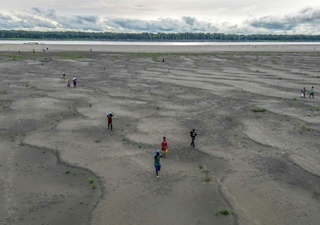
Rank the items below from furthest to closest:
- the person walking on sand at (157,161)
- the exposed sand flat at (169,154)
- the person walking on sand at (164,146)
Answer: the person walking on sand at (164,146) → the person walking on sand at (157,161) → the exposed sand flat at (169,154)

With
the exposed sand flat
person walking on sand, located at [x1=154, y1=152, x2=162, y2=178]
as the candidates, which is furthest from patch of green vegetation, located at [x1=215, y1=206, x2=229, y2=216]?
person walking on sand, located at [x1=154, y1=152, x2=162, y2=178]

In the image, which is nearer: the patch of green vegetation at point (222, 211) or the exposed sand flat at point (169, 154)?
the patch of green vegetation at point (222, 211)

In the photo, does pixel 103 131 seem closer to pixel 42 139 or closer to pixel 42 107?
pixel 42 139

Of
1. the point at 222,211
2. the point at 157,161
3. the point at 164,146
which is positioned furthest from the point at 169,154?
the point at 222,211

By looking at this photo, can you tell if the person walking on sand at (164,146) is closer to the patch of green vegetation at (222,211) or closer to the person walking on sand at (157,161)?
the person walking on sand at (157,161)

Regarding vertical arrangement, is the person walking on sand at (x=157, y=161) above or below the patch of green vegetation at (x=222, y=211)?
above

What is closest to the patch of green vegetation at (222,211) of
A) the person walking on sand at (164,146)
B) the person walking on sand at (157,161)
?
the person walking on sand at (157,161)

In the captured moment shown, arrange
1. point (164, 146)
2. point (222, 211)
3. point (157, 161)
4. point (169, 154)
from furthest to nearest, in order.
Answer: point (169, 154)
point (164, 146)
point (157, 161)
point (222, 211)

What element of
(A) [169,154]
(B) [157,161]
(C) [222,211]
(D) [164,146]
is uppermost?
(B) [157,161]

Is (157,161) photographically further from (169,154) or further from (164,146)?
(169,154)
